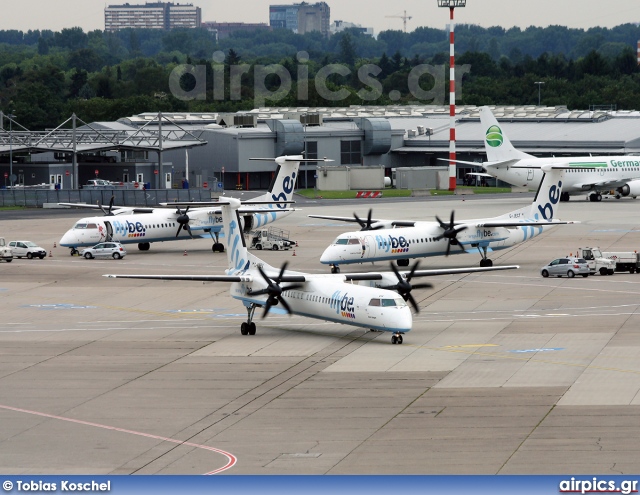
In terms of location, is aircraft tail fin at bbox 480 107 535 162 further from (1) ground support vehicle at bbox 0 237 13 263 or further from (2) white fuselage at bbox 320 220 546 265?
(1) ground support vehicle at bbox 0 237 13 263

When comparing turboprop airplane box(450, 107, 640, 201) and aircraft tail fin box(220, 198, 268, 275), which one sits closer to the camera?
aircraft tail fin box(220, 198, 268, 275)

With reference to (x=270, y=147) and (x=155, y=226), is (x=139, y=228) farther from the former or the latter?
(x=270, y=147)

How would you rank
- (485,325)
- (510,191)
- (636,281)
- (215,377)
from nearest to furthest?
(215,377) < (485,325) < (636,281) < (510,191)

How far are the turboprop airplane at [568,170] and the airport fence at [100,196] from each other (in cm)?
3428

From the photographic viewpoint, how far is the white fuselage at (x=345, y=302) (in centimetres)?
5444

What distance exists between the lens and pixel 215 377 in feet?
161

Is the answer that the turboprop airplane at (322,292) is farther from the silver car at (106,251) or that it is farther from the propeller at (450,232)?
the silver car at (106,251)

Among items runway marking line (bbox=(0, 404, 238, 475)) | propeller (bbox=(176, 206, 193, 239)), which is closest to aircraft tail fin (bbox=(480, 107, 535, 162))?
propeller (bbox=(176, 206, 193, 239))

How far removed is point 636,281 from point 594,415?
1399 inches

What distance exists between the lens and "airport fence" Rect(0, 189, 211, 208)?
140m

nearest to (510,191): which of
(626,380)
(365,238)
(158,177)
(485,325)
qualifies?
(158,177)

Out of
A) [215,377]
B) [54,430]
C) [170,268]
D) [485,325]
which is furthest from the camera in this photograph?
[170,268]

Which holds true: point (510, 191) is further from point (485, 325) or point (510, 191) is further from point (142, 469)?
point (142, 469)

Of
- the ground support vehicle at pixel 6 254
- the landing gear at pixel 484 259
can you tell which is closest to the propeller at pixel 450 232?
the landing gear at pixel 484 259
